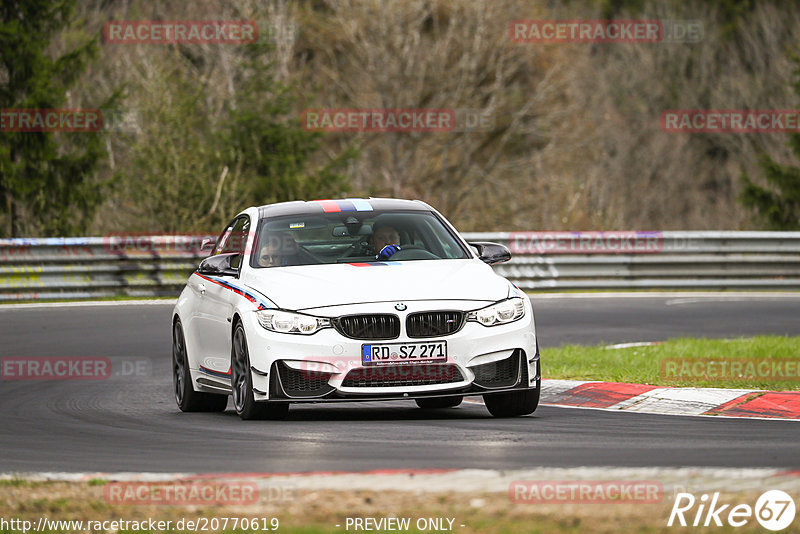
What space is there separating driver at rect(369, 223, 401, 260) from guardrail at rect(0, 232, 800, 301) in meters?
14.0

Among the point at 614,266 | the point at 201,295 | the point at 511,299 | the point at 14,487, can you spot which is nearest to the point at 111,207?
the point at 614,266

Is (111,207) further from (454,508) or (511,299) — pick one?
(454,508)

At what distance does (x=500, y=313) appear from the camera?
1049cm

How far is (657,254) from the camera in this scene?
27.3 metres
